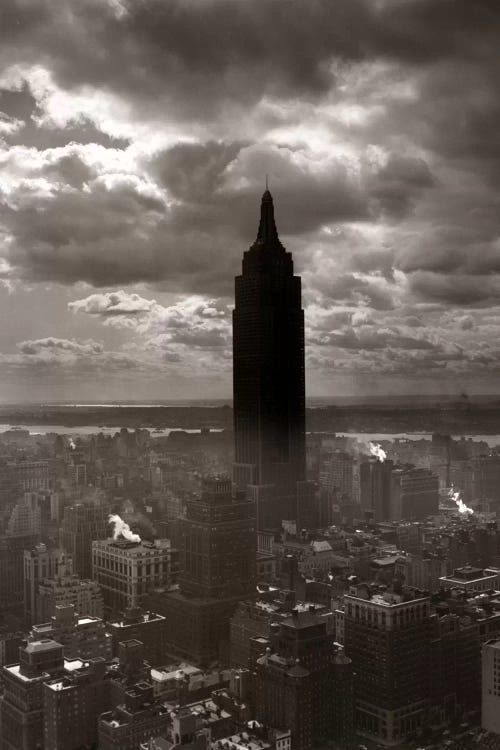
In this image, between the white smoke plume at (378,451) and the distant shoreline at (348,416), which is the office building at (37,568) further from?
the white smoke plume at (378,451)

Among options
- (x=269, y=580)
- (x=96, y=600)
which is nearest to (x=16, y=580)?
Result: (x=96, y=600)

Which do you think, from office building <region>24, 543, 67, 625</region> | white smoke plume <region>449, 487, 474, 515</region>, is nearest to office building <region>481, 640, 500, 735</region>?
office building <region>24, 543, 67, 625</region>

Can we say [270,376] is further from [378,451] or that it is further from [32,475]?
[32,475]

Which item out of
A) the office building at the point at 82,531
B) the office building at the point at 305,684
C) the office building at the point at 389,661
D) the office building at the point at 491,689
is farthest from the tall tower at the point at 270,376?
the office building at the point at 491,689

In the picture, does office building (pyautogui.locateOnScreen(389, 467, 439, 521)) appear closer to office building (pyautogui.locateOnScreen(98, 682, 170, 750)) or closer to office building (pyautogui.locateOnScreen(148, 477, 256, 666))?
office building (pyautogui.locateOnScreen(148, 477, 256, 666))

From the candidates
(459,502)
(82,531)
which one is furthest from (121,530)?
(459,502)

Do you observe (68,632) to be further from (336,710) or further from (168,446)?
(168,446)
